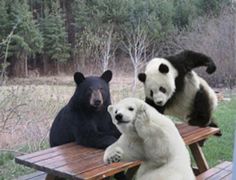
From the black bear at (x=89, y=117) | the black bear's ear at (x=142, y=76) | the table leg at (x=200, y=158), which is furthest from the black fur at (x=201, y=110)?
the black bear at (x=89, y=117)

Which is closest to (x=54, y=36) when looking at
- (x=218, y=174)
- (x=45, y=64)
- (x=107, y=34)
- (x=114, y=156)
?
(x=45, y=64)

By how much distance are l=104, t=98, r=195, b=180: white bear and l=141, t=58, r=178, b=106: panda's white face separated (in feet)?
1.53

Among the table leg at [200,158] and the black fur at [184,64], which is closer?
the black fur at [184,64]

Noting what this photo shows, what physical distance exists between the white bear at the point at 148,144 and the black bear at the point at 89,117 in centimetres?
27

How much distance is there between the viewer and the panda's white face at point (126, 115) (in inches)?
51.1

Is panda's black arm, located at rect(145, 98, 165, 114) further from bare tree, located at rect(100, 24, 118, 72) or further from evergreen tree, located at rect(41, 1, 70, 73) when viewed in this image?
bare tree, located at rect(100, 24, 118, 72)

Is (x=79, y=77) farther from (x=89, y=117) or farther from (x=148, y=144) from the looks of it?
(x=148, y=144)

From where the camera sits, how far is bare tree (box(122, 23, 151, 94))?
3.34 m

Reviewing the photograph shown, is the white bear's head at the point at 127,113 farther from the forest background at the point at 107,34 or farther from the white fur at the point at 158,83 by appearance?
the forest background at the point at 107,34

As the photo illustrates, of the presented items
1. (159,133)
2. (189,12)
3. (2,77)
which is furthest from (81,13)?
(159,133)

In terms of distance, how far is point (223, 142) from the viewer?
9.15 feet

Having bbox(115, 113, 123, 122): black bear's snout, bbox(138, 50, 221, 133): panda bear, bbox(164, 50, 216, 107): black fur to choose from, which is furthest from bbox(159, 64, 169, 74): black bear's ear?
bbox(115, 113, 123, 122): black bear's snout

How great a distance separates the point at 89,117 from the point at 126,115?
449mm

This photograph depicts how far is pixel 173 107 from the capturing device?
6.82 feet
